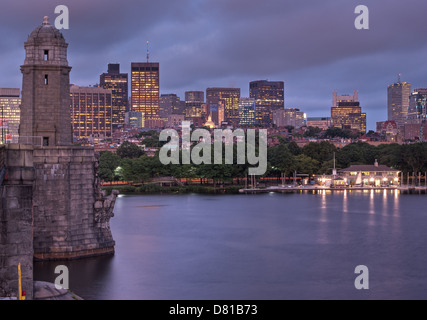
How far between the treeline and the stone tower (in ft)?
229

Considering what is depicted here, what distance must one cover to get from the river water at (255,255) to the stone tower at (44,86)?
21.7 ft

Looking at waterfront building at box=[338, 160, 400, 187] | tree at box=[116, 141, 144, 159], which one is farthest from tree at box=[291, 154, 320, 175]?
tree at box=[116, 141, 144, 159]

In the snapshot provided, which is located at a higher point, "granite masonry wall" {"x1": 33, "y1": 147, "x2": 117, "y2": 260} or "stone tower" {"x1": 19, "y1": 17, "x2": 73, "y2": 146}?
"stone tower" {"x1": 19, "y1": 17, "x2": 73, "y2": 146}

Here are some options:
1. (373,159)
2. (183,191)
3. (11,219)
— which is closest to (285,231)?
(11,219)

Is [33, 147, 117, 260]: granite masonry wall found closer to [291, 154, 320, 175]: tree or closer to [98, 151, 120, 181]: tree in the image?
[98, 151, 120, 181]: tree

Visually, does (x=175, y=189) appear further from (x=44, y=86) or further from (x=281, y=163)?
(x=44, y=86)

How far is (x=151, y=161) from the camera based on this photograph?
106062 mm

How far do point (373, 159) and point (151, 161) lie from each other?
5824 centimetres

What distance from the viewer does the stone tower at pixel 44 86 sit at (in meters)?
30.0

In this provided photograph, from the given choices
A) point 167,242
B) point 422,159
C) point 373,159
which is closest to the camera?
point 167,242

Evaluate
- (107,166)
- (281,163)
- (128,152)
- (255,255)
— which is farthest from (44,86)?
(128,152)

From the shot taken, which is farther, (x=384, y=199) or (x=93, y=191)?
(x=384, y=199)

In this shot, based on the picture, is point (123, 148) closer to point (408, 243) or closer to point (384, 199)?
point (384, 199)

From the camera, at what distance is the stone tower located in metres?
30.0
